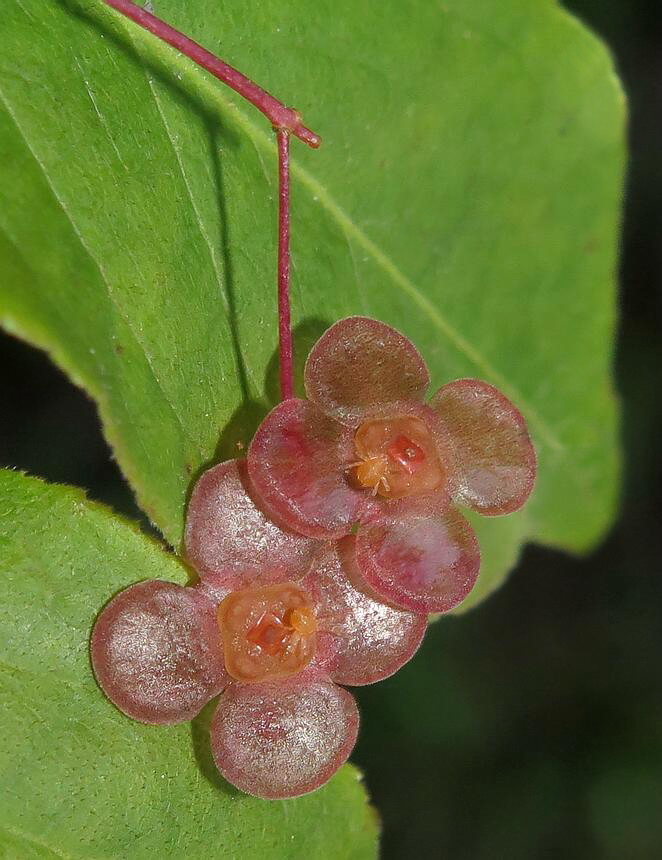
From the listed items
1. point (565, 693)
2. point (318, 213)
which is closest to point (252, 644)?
point (318, 213)

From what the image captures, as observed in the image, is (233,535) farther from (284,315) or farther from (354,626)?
(284,315)

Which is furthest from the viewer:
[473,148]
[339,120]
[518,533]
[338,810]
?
[518,533]

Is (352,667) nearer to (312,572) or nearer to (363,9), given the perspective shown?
(312,572)

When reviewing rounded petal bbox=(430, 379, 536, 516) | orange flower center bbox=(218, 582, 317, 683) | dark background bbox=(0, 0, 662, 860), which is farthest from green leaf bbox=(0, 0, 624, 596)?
dark background bbox=(0, 0, 662, 860)

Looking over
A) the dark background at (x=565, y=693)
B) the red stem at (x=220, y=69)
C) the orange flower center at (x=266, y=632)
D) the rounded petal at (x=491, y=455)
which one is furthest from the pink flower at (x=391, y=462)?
the dark background at (x=565, y=693)

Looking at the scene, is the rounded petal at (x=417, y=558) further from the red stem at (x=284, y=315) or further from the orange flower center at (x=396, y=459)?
the red stem at (x=284, y=315)

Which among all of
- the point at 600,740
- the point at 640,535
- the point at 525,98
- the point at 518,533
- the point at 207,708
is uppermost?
the point at 525,98

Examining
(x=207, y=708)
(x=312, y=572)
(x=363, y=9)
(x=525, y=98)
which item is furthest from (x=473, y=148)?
(x=207, y=708)
